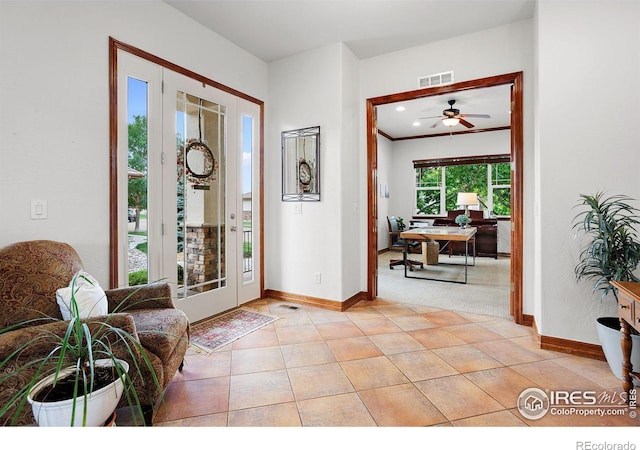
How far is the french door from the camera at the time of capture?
104 inches

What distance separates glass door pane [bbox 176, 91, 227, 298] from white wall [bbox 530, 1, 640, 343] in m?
2.88

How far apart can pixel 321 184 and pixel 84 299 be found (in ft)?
8.03

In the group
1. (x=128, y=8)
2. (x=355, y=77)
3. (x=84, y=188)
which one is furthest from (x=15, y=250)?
(x=355, y=77)

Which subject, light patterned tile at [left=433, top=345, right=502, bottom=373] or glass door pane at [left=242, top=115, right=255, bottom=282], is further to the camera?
glass door pane at [left=242, top=115, right=255, bottom=282]

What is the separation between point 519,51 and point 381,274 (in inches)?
141

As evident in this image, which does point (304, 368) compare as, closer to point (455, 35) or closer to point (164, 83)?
point (164, 83)

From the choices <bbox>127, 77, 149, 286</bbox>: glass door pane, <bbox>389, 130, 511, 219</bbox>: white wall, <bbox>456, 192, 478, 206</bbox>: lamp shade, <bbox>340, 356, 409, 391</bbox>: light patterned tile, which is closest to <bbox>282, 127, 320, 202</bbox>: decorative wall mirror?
<bbox>127, 77, 149, 286</bbox>: glass door pane

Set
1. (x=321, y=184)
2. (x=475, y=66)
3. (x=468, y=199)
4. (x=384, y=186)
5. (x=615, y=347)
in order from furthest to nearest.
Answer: (x=384, y=186) < (x=468, y=199) < (x=321, y=184) < (x=475, y=66) < (x=615, y=347)

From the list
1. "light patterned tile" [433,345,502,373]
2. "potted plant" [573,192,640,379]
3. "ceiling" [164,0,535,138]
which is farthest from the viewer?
"ceiling" [164,0,535,138]

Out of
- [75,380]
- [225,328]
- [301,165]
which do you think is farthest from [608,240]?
[225,328]

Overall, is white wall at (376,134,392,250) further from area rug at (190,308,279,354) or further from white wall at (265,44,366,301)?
area rug at (190,308,279,354)

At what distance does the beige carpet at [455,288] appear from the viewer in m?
3.74

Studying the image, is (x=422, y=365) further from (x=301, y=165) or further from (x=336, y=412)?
(x=301, y=165)

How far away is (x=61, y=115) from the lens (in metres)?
2.19
